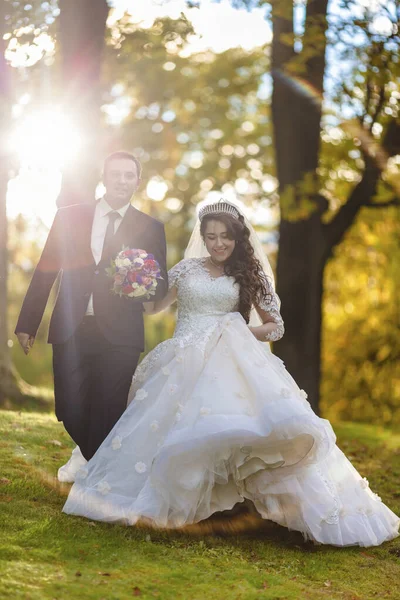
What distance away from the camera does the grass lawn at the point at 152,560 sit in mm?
4164

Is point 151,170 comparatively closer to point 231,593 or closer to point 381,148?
point 381,148

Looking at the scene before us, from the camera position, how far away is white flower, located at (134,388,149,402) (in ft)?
18.7

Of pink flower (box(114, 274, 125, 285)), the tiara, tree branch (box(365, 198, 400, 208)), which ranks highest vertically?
tree branch (box(365, 198, 400, 208))

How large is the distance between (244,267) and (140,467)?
188cm

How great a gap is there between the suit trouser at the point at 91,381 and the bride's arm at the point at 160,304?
1.59ft

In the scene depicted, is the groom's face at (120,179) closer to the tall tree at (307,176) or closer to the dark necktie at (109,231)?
the dark necktie at (109,231)

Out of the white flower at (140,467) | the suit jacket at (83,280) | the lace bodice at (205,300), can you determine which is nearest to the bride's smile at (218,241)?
the lace bodice at (205,300)

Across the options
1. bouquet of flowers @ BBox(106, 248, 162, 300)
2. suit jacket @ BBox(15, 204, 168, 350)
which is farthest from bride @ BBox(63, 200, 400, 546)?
bouquet of flowers @ BBox(106, 248, 162, 300)

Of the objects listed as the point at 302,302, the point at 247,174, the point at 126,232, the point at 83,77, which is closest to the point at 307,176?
the point at 302,302

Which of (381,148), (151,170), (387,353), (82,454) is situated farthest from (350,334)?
(82,454)

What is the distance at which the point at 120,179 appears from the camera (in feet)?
19.2

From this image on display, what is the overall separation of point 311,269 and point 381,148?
205 centimetres

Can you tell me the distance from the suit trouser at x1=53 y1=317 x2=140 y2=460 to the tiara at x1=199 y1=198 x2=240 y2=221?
1339mm

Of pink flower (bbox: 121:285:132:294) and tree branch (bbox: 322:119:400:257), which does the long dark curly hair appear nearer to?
pink flower (bbox: 121:285:132:294)
